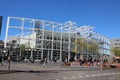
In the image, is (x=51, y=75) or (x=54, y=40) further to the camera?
(x=54, y=40)

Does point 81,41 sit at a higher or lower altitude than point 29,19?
lower

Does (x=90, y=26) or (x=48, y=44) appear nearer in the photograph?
(x=48, y=44)

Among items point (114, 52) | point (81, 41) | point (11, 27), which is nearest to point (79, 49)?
point (81, 41)

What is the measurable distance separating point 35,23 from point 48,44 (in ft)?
29.2

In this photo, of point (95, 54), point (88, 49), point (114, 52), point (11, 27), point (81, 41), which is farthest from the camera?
point (114, 52)

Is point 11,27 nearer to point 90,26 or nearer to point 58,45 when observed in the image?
point 58,45

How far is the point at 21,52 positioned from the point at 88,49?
2488cm

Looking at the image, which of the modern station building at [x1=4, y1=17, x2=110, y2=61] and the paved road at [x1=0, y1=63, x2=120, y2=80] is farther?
the modern station building at [x1=4, y1=17, x2=110, y2=61]

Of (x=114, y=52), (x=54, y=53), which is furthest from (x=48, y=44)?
(x=114, y=52)

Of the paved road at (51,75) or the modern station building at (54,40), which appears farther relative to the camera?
the modern station building at (54,40)

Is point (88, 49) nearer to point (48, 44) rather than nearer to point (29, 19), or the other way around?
point (48, 44)

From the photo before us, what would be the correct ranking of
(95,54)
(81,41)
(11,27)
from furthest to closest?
1. (95,54)
2. (81,41)
3. (11,27)

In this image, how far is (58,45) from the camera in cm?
9094

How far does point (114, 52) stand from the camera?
126062 mm
